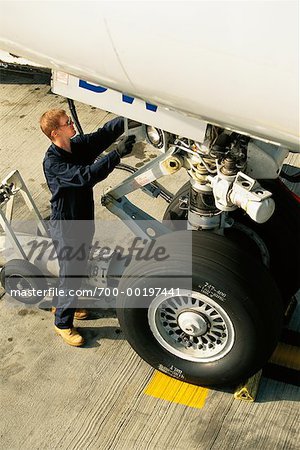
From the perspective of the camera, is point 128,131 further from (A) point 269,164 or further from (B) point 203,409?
(B) point 203,409

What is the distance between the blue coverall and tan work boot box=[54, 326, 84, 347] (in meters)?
0.04

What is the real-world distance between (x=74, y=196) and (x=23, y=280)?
94 centimetres

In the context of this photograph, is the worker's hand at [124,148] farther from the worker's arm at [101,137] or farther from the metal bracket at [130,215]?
the metal bracket at [130,215]

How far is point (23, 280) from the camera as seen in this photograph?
510 cm

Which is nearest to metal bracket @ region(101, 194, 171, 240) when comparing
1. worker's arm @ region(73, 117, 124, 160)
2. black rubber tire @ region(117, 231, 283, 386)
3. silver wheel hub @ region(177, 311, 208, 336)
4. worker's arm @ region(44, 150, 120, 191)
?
worker's arm @ region(73, 117, 124, 160)

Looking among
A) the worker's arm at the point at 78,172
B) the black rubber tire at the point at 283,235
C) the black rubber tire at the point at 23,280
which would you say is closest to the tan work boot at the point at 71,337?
the black rubber tire at the point at 23,280

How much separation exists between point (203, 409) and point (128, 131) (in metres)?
1.84

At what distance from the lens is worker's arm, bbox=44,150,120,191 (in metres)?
4.17

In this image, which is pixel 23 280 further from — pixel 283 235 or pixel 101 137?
Result: pixel 283 235

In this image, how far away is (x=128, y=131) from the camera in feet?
14.5

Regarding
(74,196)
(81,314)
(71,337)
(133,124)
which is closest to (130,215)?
(74,196)

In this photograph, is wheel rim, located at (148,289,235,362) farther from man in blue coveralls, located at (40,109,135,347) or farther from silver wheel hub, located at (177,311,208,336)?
man in blue coveralls, located at (40,109,135,347)

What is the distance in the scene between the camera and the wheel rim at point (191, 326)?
4.24 meters

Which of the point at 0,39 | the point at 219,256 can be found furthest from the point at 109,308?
the point at 0,39
